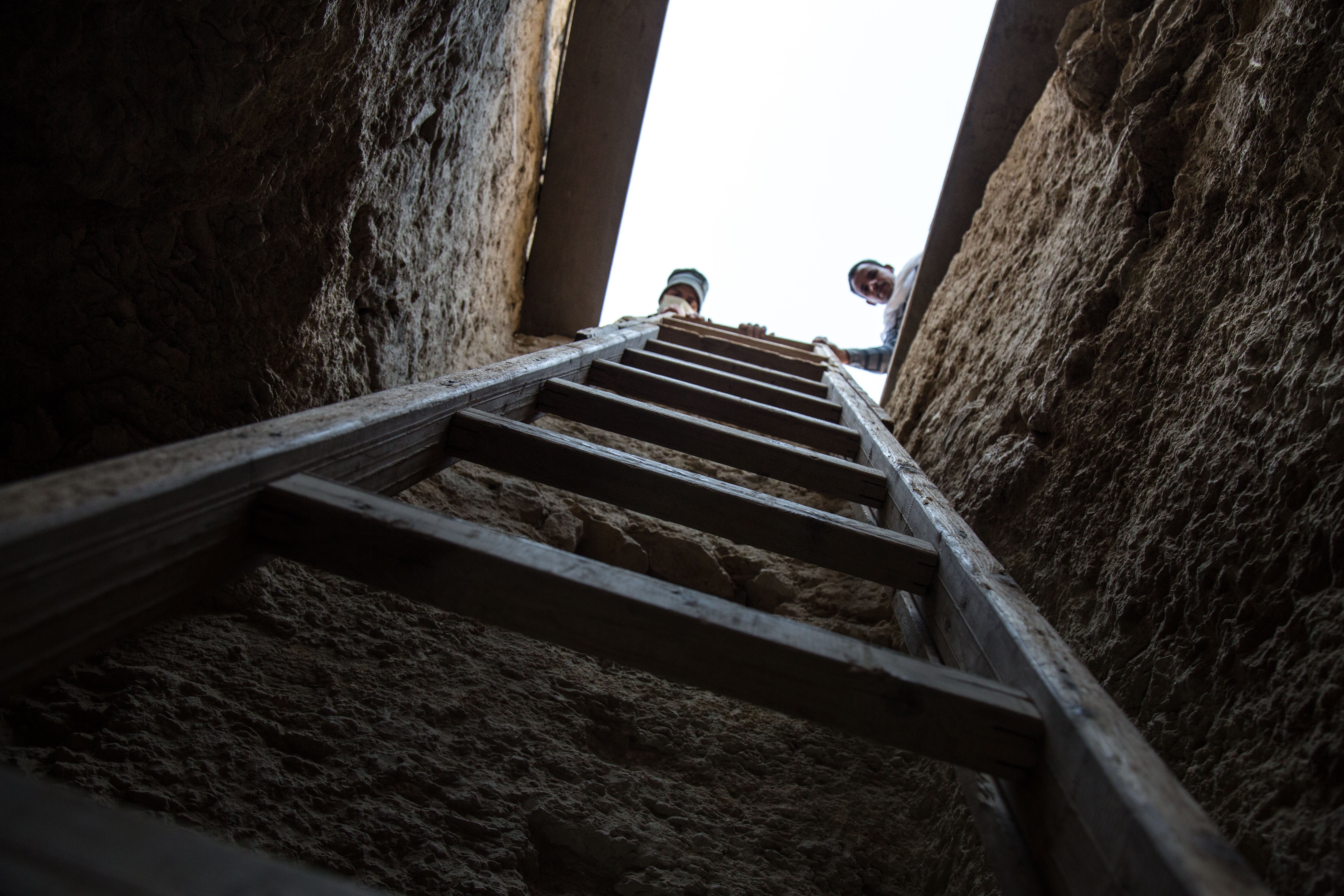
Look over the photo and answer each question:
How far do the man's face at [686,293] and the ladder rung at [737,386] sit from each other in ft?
10.4

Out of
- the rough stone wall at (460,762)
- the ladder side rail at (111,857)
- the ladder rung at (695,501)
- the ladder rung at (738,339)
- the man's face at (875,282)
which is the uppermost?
the man's face at (875,282)

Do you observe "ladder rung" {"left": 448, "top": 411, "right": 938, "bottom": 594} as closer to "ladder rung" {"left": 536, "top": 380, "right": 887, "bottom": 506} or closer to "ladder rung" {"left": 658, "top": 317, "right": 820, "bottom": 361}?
"ladder rung" {"left": 536, "top": 380, "right": 887, "bottom": 506}

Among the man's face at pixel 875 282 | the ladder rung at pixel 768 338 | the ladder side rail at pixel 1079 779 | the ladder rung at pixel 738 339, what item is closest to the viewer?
the ladder side rail at pixel 1079 779

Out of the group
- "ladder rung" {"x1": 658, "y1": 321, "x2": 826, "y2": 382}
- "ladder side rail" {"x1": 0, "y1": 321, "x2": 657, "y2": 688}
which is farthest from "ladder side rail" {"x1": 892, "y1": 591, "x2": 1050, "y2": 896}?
"ladder rung" {"x1": 658, "y1": 321, "x2": 826, "y2": 382}

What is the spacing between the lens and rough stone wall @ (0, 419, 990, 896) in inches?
49.0

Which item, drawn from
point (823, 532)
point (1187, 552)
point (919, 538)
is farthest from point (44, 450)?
point (1187, 552)

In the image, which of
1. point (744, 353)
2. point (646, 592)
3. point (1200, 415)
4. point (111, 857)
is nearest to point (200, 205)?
point (646, 592)

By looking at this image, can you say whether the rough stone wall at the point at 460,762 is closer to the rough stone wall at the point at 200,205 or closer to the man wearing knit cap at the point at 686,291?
the rough stone wall at the point at 200,205

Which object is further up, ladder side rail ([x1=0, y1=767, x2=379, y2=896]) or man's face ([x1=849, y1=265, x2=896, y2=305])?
man's face ([x1=849, y1=265, x2=896, y2=305])

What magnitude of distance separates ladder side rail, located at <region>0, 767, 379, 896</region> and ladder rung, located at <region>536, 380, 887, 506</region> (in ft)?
4.50

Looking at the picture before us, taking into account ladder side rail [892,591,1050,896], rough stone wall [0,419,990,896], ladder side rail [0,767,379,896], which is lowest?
rough stone wall [0,419,990,896]

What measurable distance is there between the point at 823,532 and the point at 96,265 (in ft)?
5.05

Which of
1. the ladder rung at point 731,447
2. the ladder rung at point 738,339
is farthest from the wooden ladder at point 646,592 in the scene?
the ladder rung at point 738,339

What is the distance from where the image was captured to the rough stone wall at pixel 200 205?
4.44ft
